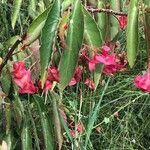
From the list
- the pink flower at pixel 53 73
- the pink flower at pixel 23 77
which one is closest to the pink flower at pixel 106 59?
the pink flower at pixel 53 73

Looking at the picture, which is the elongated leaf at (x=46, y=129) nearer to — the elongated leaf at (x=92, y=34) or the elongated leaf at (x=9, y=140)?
the elongated leaf at (x=9, y=140)

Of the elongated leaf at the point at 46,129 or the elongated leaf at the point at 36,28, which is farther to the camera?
the elongated leaf at the point at 46,129

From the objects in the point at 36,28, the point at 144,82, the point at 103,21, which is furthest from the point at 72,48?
the point at 144,82

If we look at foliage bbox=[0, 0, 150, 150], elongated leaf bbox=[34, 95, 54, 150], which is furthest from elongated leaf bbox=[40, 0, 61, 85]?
elongated leaf bbox=[34, 95, 54, 150]

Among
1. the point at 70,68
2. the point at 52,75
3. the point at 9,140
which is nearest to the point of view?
the point at 70,68

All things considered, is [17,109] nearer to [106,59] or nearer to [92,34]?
[106,59]

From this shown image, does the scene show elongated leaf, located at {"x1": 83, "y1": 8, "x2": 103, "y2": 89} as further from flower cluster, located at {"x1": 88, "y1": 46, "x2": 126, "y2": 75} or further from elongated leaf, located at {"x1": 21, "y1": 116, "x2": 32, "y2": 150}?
elongated leaf, located at {"x1": 21, "y1": 116, "x2": 32, "y2": 150}

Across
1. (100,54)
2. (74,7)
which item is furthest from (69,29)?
(100,54)

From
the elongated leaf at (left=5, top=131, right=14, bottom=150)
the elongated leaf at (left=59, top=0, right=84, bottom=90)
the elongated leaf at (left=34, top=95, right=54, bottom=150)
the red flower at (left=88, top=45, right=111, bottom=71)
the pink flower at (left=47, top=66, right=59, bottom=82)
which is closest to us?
the elongated leaf at (left=59, top=0, right=84, bottom=90)

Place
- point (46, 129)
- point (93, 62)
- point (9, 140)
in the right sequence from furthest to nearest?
point (9, 140), point (46, 129), point (93, 62)
